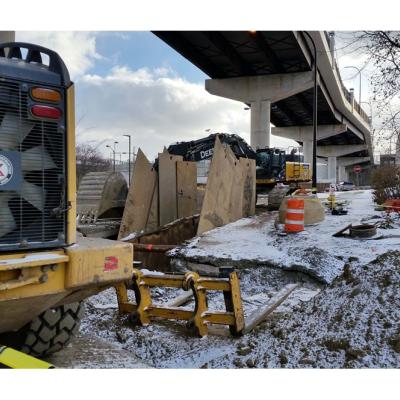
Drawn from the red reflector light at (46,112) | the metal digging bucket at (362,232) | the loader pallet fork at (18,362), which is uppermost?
the red reflector light at (46,112)

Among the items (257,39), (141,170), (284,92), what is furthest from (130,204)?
(284,92)

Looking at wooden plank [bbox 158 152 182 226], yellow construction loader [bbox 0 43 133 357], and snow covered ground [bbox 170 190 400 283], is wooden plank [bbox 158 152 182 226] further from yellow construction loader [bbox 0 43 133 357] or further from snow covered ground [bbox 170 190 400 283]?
yellow construction loader [bbox 0 43 133 357]

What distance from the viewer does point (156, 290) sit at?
6.96 meters

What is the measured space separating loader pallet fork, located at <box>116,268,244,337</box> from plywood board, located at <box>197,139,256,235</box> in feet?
17.1

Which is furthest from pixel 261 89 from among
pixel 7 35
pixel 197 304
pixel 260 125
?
pixel 197 304

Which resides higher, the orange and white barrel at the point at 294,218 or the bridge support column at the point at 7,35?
the bridge support column at the point at 7,35

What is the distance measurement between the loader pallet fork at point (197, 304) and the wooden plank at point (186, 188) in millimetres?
7708

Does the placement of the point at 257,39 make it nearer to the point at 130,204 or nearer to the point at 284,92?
the point at 284,92

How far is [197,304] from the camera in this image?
4.95 metres

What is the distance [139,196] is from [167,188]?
38.4 inches

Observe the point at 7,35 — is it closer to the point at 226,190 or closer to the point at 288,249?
the point at 288,249

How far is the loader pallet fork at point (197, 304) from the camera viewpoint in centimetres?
489

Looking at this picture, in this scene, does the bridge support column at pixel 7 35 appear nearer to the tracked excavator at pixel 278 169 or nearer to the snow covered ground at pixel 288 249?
the snow covered ground at pixel 288 249

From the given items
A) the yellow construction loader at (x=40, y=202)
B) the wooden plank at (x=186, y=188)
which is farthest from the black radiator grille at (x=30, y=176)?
the wooden plank at (x=186, y=188)
